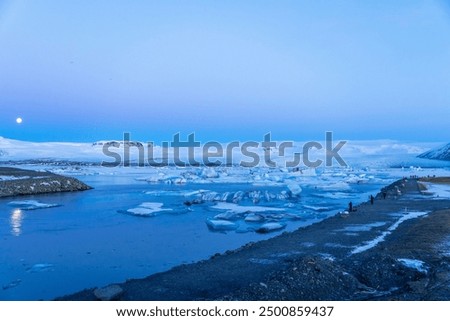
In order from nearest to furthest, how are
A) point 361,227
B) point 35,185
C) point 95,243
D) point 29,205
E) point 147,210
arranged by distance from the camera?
1. point 95,243
2. point 361,227
3. point 147,210
4. point 29,205
5. point 35,185

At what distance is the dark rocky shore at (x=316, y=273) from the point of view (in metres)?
6.38

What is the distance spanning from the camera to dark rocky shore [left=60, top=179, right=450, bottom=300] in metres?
6.38

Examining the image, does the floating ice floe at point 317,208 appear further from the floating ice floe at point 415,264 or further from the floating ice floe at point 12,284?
the floating ice floe at point 12,284

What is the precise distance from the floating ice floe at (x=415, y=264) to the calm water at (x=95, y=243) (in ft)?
15.3

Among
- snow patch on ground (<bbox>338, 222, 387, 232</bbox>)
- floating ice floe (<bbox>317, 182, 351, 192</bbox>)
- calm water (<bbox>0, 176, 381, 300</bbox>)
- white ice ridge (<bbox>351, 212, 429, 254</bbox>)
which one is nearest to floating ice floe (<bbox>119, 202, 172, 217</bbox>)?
calm water (<bbox>0, 176, 381, 300</bbox>)

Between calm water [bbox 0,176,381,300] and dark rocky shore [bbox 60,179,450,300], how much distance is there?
1176 mm

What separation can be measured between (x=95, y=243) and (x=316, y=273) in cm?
704

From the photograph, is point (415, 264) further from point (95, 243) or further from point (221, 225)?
point (95, 243)

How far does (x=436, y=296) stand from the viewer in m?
5.82

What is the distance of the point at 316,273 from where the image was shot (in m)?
6.88

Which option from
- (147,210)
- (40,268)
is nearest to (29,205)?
(147,210)

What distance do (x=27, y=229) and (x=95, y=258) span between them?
4.93 meters

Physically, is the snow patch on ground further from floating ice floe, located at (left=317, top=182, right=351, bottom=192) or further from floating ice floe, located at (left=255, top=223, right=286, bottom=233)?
floating ice floe, located at (left=317, top=182, right=351, bottom=192)
